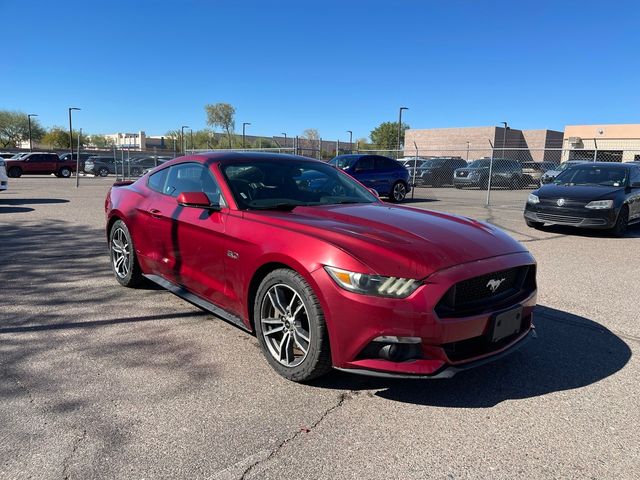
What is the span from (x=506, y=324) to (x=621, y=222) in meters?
8.22

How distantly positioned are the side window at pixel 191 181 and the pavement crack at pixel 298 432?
181 cm

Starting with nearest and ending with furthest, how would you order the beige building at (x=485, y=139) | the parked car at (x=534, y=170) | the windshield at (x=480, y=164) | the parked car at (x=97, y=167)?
the windshield at (x=480, y=164) → the parked car at (x=534, y=170) → the parked car at (x=97, y=167) → the beige building at (x=485, y=139)

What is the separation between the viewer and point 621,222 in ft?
31.6

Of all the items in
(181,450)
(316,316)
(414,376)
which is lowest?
(181,450)

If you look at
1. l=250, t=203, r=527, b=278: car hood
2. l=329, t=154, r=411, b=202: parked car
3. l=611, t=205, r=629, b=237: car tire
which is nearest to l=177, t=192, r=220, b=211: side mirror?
l=250, t=203, r=527, b=278: car hood

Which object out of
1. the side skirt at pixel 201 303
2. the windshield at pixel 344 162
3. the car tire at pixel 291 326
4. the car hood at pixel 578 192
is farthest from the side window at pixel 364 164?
the car tire at pixel 291 326

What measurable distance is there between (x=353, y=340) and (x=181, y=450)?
1.08 meters

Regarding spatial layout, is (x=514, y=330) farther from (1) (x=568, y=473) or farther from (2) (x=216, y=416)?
(2) (x=216, y=416)

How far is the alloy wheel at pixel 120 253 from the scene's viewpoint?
5.21 m

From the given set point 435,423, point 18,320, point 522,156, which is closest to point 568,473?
point 435,423

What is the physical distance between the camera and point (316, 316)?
2938mm

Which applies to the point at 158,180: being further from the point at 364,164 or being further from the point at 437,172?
the point at 437,172

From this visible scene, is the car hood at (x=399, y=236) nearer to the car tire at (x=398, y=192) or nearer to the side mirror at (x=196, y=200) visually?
the side mirror at (x=196, y=200)

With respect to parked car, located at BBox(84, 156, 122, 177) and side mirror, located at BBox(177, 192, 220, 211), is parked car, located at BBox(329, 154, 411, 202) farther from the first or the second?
parked car, located at BBox(84, 156, 122, 177)
